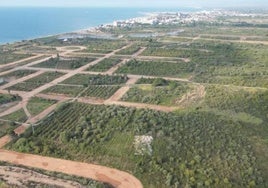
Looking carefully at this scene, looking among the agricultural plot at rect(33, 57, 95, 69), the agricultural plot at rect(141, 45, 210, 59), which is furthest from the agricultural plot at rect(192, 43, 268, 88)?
the agricultural plot at rect(33, 57, 95, 69)

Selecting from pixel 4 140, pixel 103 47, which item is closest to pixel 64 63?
pixel 103 47

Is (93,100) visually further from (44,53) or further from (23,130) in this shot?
(44,53)

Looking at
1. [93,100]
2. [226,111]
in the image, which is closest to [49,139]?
[93,100]

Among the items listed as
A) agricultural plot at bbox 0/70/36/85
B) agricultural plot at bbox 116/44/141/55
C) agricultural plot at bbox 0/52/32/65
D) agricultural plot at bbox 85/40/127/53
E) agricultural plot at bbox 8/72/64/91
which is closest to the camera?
agricultural plot at bbox 8/72/64/91

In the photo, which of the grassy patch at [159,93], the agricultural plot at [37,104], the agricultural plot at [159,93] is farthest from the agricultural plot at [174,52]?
the agricultural plot at [37,104]

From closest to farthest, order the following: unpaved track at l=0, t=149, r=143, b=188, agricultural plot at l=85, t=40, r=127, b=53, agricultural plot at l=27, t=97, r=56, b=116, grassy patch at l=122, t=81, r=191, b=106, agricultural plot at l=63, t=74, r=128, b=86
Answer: unpaved track at l=0, t=149, r=143, b=188 → agricultural plot at l=27, t=97, r=56, b=116 → grassy patch at l=122, t=81, r=191, b=106 → agricultural plot at l=63, t=74, r=128, b=86 → agricultural plot at l=85, t=40, r=127, b=53

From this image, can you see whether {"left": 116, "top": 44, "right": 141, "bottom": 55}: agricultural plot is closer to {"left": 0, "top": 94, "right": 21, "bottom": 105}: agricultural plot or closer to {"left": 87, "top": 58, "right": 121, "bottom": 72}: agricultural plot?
{"left": 87, "top": 58, "right": 121, "bottom": 72}: agricultural plot
